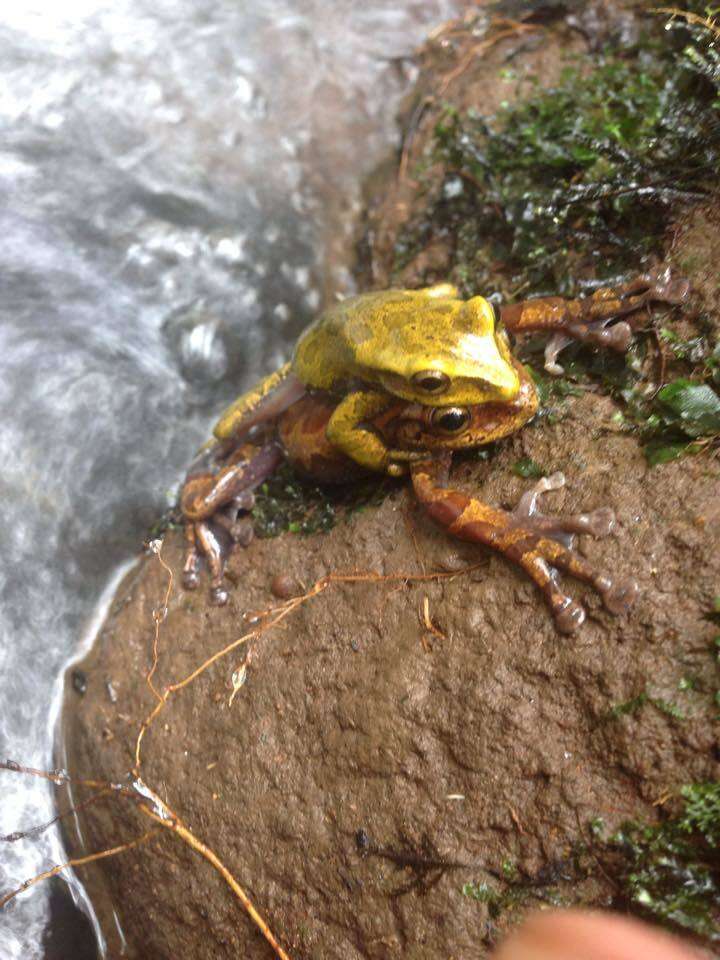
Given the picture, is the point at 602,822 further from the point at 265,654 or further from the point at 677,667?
the point at 265,654

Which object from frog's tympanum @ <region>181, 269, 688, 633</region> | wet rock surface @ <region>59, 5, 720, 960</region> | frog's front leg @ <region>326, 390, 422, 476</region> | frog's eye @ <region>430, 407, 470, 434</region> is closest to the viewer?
wet rock surface @ <region>59, 5, 720, 960</region>

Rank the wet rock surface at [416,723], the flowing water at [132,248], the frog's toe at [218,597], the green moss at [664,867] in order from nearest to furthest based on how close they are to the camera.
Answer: the green moss at [664,867]
the wet rock surface at [416,723]
the frog's toe at [218,597]
the flowing water at [132,248]

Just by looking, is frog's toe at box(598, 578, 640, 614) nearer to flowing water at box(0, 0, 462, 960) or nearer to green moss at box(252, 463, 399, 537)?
green moss at box(252, 463, 399, 537)

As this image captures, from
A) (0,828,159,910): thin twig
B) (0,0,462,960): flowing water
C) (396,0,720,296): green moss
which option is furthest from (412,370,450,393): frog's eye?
(0,828,159,910): thin twig

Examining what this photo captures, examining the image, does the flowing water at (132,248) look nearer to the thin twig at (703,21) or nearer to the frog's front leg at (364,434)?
the frog's front leg at (364,434)

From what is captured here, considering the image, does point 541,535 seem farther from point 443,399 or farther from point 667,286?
point 667,286

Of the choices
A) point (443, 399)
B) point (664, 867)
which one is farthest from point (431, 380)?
point (664, 867)

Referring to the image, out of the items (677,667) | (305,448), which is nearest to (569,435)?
(677,667)

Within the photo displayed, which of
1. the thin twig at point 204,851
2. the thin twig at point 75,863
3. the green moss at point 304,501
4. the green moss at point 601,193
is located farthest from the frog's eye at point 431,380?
the thin twig at point 75,863
